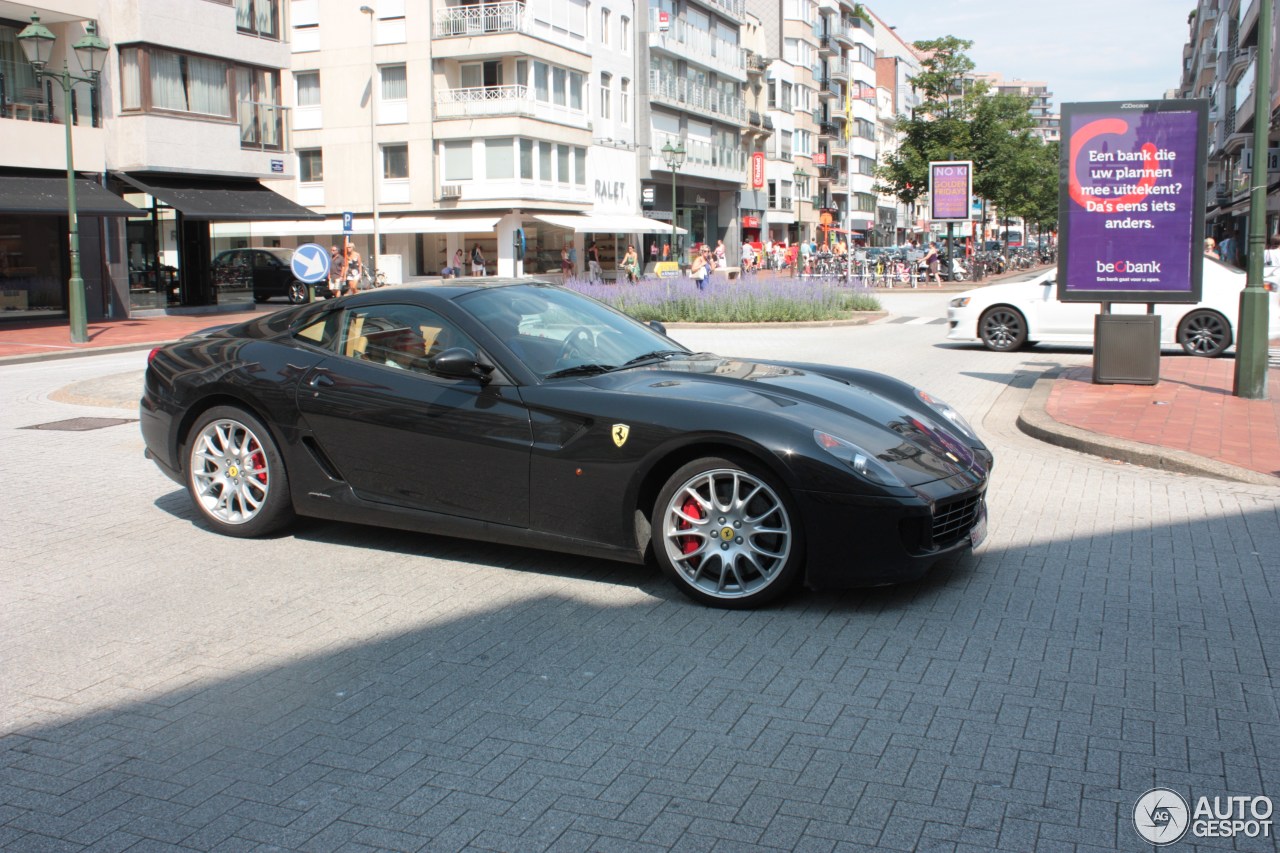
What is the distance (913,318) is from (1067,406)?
664 inches

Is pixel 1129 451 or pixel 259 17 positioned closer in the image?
pixel 1129 451

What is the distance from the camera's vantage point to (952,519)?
17.8 feet

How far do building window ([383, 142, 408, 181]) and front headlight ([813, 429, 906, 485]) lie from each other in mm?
49371

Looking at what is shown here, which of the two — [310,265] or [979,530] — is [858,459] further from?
[310,265]

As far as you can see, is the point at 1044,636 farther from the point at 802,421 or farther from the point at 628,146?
the point at 628,146

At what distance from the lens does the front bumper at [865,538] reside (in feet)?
16.9

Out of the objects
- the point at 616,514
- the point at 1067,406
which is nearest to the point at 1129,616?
the point at 616,514

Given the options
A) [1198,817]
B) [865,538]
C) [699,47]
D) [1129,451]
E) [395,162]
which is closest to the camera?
[1198,817]

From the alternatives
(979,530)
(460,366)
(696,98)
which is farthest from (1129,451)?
(696,98)

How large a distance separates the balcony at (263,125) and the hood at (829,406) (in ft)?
97.0

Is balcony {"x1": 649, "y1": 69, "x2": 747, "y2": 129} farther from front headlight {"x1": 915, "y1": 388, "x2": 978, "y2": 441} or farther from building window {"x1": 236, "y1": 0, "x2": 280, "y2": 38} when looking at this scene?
front headlight {"x1": 915, "y1": 388, "x2": 978, "y2": 441}

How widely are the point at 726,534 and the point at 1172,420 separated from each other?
6.69m

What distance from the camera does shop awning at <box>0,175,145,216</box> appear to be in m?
25.4

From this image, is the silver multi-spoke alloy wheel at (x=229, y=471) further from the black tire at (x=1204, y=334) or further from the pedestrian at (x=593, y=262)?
the pedestrian at (x=593, y=262)
